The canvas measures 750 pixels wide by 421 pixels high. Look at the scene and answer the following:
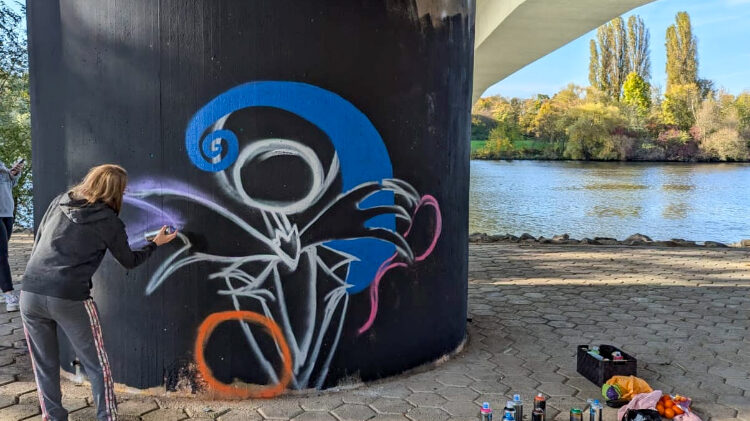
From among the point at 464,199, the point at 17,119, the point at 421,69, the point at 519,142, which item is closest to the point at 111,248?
the point at 421,69

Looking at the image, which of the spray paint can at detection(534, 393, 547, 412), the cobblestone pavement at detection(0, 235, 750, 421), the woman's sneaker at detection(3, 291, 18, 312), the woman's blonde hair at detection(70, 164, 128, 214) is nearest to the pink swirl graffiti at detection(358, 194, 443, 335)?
the cobblestone pavement at detection(0, 235, 750, 421)

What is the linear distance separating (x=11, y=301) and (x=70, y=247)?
153 inches

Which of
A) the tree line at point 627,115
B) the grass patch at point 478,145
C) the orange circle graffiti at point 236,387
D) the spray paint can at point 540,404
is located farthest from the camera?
the grass patch at point 478,145

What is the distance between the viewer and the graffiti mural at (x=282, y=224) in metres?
4.16

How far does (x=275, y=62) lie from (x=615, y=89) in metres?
78.3

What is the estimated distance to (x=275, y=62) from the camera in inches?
163

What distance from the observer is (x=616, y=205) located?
1028 inches

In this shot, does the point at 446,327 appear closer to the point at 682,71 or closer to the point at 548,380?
the point at 548,380

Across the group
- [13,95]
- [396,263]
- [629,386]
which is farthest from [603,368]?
[13,95]

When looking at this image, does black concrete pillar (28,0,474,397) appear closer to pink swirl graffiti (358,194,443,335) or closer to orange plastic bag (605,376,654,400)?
pink swirl graffiti (358,194,443,335)

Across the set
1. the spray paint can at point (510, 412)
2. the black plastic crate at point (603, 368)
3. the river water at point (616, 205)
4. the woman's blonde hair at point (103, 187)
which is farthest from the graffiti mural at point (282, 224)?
the river water at point (616, 205)

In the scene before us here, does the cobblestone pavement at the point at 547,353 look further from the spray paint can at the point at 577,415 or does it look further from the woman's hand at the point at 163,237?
the woman's hand at the point at 163,237

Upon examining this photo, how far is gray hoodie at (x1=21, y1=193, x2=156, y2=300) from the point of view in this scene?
346 cm

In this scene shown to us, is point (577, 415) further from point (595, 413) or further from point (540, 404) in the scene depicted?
point (540, 404)
